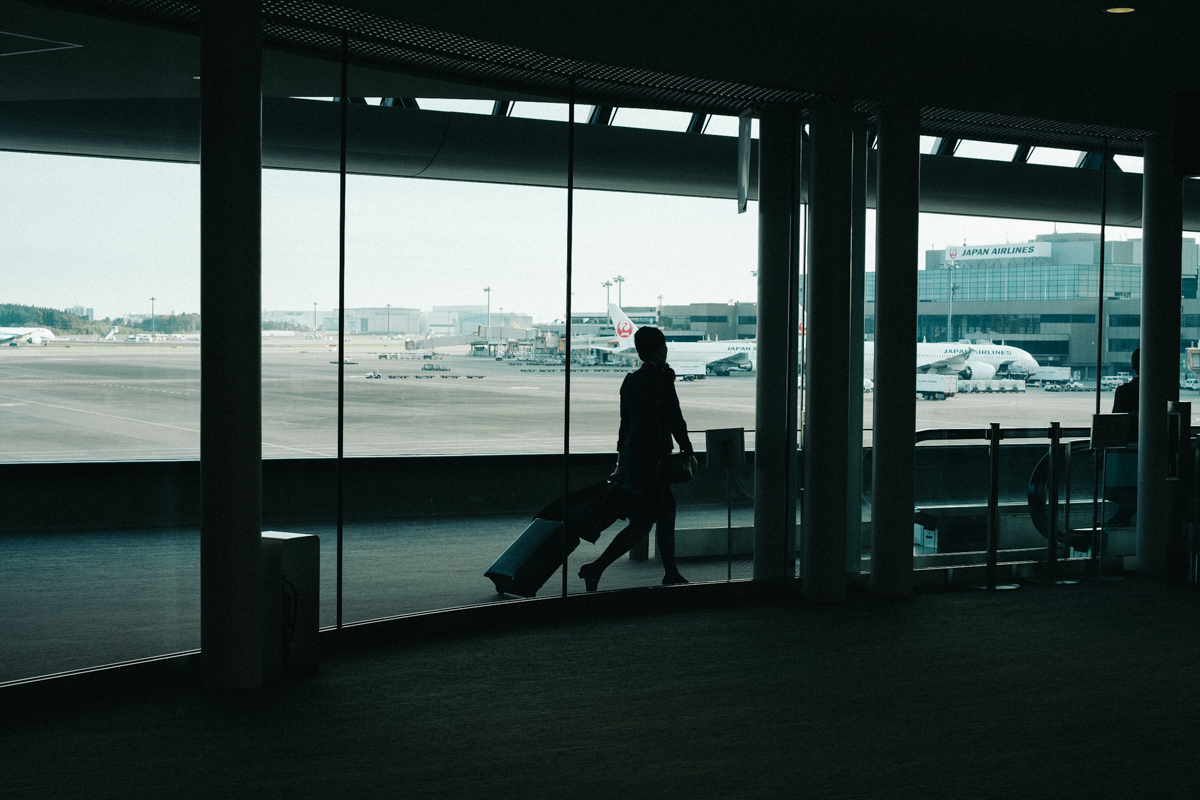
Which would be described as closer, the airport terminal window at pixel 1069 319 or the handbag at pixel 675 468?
the handbag at pixel 675 468

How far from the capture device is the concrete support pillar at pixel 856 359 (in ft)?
21.2

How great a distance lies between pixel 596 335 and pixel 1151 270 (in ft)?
13.4

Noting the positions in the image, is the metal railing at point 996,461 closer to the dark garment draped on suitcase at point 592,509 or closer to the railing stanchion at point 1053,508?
the railing stanchion at point 1053,508

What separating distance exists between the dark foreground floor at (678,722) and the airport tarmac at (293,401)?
1457mm

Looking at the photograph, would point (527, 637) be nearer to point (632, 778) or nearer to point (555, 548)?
point (555, 548)

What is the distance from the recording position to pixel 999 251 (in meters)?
7.56

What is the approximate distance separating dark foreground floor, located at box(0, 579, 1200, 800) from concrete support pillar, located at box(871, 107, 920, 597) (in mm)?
852

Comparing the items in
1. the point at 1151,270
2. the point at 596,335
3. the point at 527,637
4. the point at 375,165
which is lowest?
the point at 527,637

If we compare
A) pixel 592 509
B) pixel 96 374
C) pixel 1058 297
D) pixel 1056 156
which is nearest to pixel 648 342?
pixel 592 509

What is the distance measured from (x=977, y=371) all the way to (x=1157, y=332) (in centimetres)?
130

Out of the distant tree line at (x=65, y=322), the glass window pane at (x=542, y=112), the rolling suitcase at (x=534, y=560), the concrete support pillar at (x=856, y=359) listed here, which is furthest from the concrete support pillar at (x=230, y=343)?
the glass window pane at (x=542, y=112)

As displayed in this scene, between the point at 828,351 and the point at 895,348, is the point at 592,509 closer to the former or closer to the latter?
the point at 828,351

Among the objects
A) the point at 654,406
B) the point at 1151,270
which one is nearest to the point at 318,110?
the point at 654,406

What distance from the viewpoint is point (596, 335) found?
632 cm
